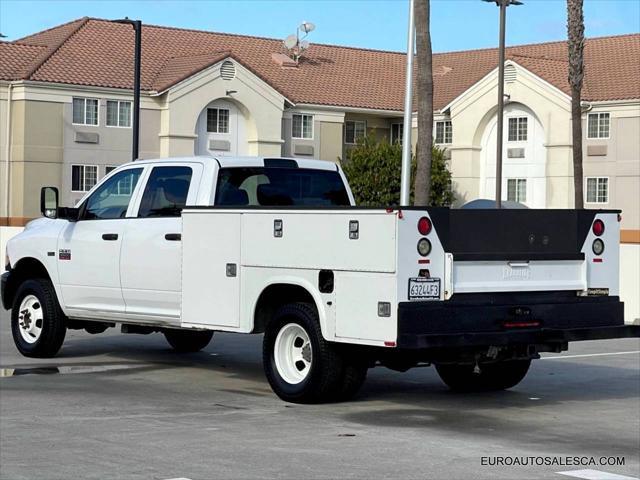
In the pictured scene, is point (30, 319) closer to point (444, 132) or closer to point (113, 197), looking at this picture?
point (113, 197)

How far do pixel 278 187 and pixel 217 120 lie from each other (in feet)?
174

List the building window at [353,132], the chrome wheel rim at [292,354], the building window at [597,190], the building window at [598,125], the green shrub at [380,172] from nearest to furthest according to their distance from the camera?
the chrome wheel rim at [292,354], the building window at [598,125], the building window at [597,190], the green shrub at [380,172], the building window at [353,132]

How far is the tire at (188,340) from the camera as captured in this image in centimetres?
1658

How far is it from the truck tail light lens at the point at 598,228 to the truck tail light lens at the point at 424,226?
206cm

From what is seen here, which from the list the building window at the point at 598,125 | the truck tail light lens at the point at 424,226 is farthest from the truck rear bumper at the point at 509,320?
the building window at the point at 598,125

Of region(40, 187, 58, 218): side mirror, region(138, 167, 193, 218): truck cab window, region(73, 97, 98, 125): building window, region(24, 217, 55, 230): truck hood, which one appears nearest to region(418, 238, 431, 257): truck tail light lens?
region(138, 167, 193, 218): truck cab window

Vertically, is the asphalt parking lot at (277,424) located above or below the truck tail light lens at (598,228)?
below

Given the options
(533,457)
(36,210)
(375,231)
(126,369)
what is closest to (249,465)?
(533,457)

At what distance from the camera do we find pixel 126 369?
14883 mm

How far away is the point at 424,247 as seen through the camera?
36.6 ft

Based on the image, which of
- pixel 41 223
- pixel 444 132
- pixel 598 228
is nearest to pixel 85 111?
pixel 444 132

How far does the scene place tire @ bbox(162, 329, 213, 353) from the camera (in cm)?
1658

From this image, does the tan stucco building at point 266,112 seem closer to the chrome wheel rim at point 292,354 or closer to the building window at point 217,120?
the building window at point 217,120

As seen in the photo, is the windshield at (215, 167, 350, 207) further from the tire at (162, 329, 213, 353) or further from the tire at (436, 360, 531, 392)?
the tire at (162, 329, 213, 353)
